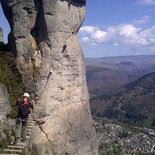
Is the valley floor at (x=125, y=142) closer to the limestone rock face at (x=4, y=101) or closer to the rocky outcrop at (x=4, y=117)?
the limestone rock face at (x=4, y=101)

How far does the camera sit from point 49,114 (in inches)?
1031

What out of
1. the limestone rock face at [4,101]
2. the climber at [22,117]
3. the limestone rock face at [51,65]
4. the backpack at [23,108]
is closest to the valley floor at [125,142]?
the limestone rock face at [51,65]

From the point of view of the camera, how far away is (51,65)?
27.1 metres

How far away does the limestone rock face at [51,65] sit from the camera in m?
26.4

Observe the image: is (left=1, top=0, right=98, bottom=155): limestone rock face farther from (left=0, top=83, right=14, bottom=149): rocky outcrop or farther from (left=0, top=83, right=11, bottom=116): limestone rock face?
(left=0, top=83, right=14, bottom=149): rocky outcrop

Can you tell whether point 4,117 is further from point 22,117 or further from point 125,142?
point 125,142

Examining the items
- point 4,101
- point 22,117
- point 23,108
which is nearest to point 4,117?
point 4,101

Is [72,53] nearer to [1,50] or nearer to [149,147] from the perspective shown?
[1,50]

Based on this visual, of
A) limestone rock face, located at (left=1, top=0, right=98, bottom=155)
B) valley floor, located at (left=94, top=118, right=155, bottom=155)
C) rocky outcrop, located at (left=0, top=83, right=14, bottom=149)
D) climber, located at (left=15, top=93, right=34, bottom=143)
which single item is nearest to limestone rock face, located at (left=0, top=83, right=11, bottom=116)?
rocky outcrop, located at (left=0, top=83, right=14, bottom=149)

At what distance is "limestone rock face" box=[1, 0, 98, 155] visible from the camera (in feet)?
86.5

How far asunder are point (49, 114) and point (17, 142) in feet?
19.6

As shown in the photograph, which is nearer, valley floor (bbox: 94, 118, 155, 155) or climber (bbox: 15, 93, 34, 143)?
climber (bbox: 15, 93, 34, 143)

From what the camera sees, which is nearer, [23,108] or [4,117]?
[23,108]

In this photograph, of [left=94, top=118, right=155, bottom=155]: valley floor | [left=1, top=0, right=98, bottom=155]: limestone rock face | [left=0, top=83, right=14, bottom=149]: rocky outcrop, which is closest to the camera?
[left=0, top=83, right=14, bottom=149]: rocky outcrop
